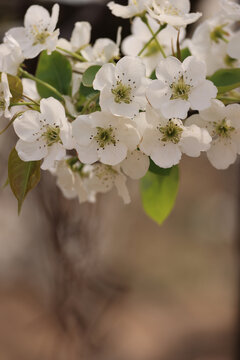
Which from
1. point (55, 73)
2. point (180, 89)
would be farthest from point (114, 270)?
point (180, 89)

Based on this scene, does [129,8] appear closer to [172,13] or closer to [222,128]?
[172,13]

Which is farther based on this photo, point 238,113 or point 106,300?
point 106,300

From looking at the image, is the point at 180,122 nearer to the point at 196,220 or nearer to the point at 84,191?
the point at 84,191

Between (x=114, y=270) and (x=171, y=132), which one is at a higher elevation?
(x=171, y=132)

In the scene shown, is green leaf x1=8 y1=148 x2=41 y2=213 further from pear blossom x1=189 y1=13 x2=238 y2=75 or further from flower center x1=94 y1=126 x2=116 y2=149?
pear blossom x1=189 y1=13 x2=238 y2=75

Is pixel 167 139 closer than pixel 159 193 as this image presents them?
Yes

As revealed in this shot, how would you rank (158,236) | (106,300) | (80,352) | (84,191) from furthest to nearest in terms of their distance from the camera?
1. (158,236)
2. (106,300)
3. (80,352)
4. (84,191)

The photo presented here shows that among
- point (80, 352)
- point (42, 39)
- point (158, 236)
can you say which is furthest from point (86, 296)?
point (158, 236)
